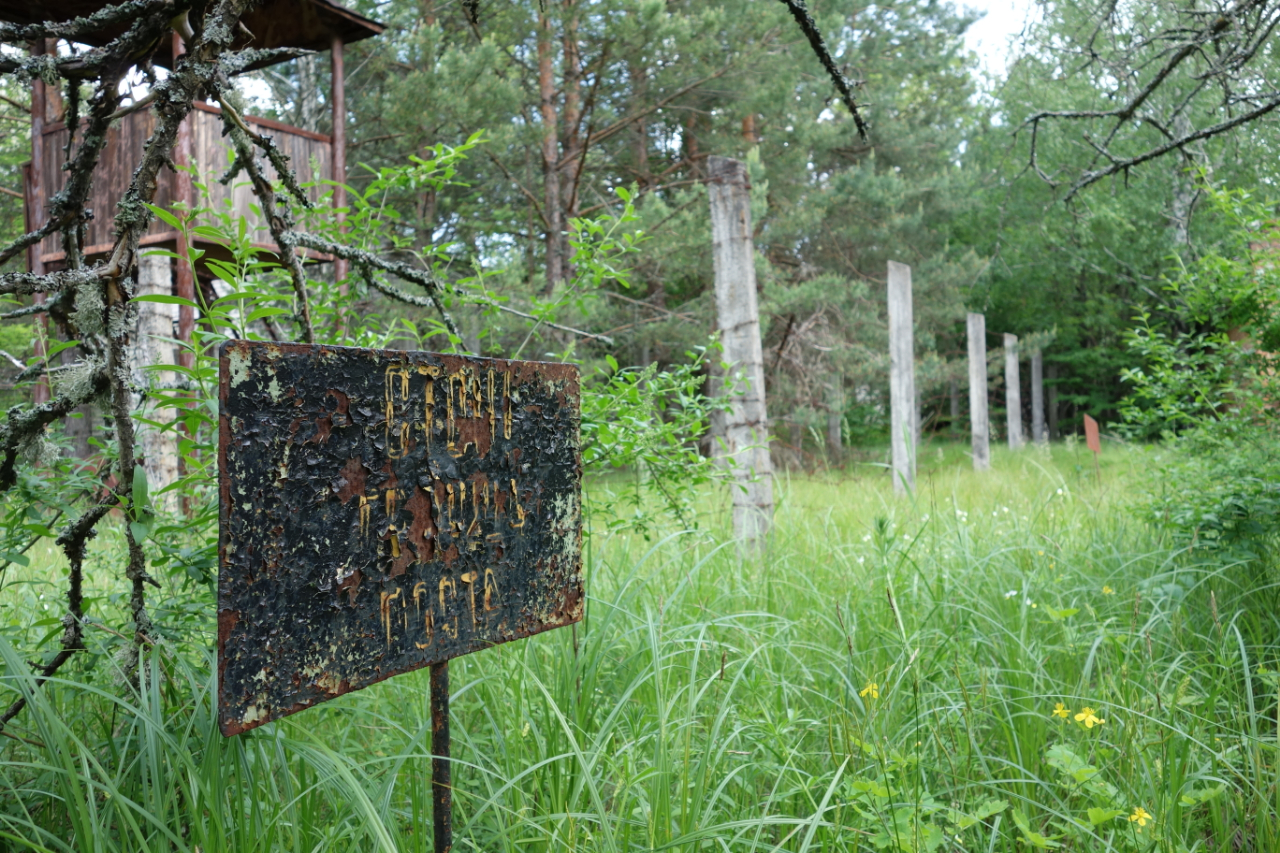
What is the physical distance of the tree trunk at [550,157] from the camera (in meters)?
9.83

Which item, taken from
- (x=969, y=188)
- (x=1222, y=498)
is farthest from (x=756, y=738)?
(x=969, y=188)

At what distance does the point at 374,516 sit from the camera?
4.51 feet

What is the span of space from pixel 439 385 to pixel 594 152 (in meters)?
11.6

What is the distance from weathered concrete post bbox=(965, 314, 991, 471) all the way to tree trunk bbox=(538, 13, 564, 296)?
559cm

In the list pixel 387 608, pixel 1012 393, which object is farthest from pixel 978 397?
pixel 387 608

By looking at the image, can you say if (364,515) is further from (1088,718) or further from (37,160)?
(37,160)

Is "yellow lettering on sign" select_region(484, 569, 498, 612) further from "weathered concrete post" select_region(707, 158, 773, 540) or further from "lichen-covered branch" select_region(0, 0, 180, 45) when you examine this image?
"weathered concrete post" select_region(707, 158, 773, 540)

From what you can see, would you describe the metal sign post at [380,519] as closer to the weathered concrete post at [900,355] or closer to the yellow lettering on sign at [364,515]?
the yellow lettering on sign at [364,515]

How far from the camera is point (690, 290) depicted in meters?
13.8

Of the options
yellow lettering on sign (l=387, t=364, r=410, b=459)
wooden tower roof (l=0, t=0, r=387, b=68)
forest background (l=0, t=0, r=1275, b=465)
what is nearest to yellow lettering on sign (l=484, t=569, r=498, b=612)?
yellow lettering on sign (l=387, t=364, r=410, b=459)

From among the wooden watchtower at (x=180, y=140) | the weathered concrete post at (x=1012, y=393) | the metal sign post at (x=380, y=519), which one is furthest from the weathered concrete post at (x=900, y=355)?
the weathered concrete post at (x=1012, y=393)

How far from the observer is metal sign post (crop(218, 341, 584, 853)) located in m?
1.21

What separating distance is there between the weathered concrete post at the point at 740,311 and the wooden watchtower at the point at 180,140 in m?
3.26

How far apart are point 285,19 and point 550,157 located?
3832mm
